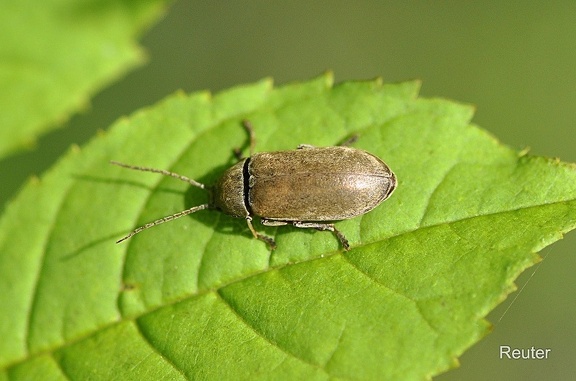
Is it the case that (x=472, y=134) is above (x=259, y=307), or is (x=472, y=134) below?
above

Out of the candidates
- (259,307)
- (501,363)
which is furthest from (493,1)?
(259,307)

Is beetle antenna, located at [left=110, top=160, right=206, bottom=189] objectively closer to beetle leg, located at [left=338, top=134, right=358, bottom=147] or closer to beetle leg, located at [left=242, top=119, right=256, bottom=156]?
beetle leg, located at [left=242, top=119, right=256, bottom=156]

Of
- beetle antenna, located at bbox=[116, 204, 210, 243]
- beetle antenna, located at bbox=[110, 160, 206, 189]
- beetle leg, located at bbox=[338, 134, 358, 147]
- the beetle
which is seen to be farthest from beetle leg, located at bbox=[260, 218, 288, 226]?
beetle leg, located at bbox=[338, 134, 358, 147]

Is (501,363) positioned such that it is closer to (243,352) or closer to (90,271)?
(243,352)

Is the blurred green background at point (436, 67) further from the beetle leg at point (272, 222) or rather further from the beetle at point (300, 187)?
the beetle leg at point (272, 222)

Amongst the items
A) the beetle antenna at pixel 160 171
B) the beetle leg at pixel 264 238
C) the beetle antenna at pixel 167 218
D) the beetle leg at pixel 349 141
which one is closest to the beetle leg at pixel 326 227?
the beetle leg at pixel 264 238

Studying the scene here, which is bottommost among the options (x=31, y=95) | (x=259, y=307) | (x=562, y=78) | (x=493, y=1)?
(x=259, y=307)
